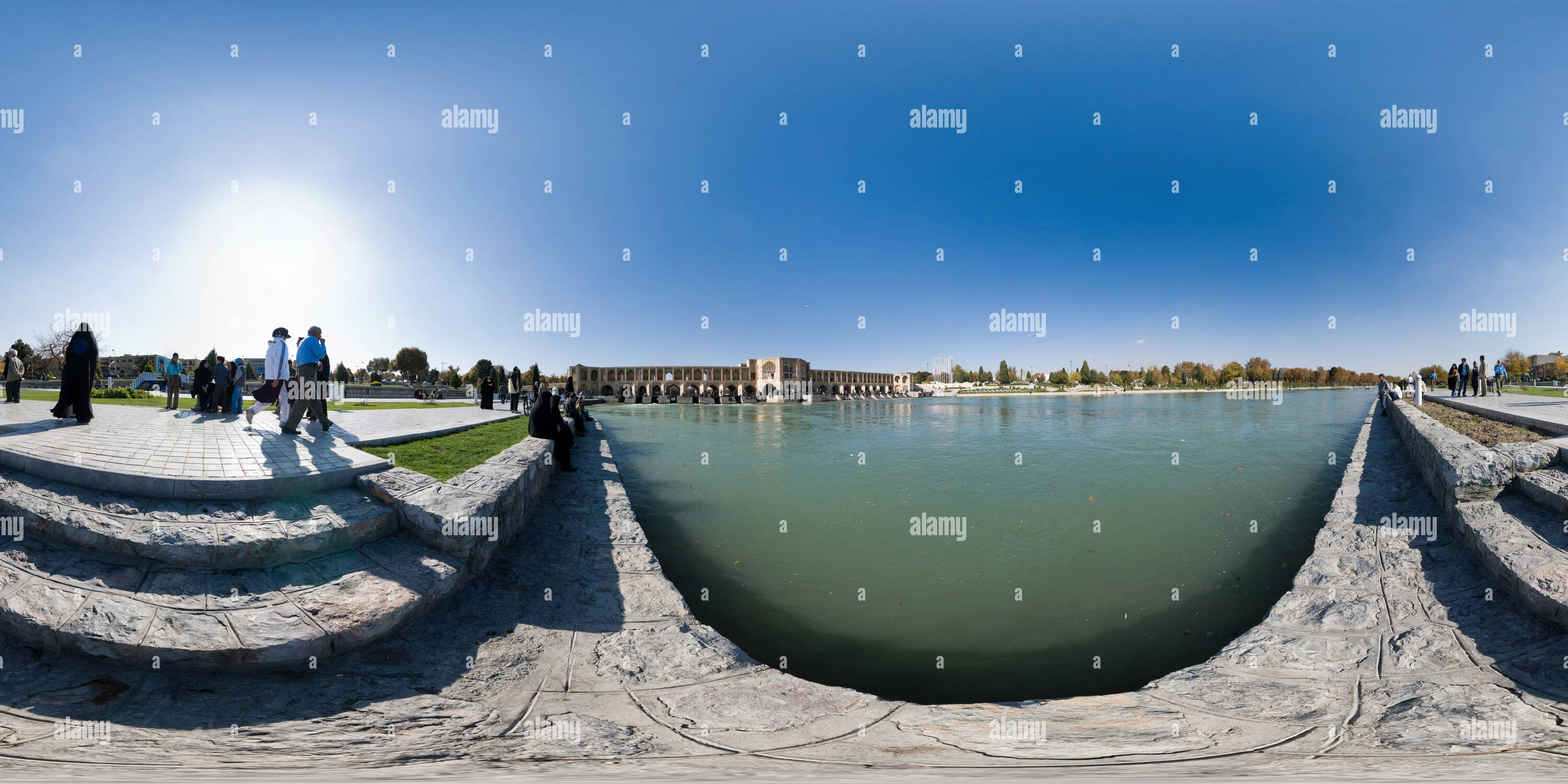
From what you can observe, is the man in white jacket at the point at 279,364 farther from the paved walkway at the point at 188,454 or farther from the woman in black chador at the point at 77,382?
the woman in black chador at the point at 77,382

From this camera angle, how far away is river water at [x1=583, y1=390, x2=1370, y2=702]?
14.8 feet

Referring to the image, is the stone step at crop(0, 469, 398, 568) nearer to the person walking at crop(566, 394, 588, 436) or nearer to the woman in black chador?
the woman in black chador

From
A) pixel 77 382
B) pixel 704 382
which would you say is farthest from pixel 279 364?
pixel 704 382

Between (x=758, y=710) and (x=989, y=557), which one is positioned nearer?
(x=758, y=710)

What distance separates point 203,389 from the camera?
12.0 m

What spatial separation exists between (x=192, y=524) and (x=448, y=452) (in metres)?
4.03

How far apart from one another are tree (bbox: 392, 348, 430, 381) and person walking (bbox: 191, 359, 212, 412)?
80.0m

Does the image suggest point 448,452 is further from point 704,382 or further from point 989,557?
point 704,382

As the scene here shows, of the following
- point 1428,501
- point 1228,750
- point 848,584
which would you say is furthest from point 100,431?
point 1428,501

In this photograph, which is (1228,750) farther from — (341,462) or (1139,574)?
(341,462)

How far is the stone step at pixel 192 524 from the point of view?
4.04 m

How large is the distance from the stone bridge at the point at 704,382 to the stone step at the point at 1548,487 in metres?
84.7

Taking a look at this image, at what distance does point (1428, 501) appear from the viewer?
701 cm

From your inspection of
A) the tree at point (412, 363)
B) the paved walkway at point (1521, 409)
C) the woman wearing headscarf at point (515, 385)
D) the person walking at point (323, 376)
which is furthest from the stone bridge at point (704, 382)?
the person walking at point (323, 376)
